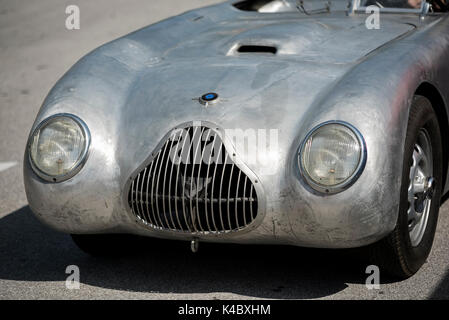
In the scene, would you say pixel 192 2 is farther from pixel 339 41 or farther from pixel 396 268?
pixel 396 268

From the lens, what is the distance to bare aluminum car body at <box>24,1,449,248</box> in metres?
3.34

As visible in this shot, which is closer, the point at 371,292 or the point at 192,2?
the point at 371,292

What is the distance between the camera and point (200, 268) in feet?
13.0

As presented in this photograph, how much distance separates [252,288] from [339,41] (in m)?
1.42

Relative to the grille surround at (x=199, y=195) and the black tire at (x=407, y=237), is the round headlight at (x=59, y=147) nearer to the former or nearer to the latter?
the grille surround at (x=199, y=195)

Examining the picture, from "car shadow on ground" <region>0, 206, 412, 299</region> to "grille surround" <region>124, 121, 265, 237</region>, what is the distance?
1.24ft

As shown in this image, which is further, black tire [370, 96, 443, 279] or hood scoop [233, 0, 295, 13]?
hood scoop [233, 0, 295, 13]

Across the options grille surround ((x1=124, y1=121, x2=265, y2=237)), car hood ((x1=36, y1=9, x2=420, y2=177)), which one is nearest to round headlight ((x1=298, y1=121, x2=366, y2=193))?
car hood ((x1=36, y1=9, x2=420, y2=177))

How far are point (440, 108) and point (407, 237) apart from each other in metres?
0.84

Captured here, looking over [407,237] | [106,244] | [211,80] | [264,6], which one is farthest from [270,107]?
[264,6]

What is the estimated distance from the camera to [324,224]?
331 centimetres

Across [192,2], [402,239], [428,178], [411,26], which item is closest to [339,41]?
[411,26]

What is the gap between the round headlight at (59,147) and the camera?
12.0 ft

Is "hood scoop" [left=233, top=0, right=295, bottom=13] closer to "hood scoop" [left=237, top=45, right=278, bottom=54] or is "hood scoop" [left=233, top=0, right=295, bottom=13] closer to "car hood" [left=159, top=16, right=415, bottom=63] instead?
"car hood" [left=159, top=16, right=415, bottom=63]
